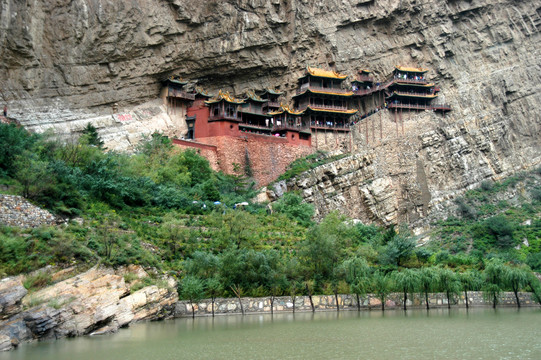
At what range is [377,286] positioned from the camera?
2222cm

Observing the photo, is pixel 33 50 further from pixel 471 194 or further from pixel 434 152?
pixel 471 194

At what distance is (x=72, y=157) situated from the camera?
29.4 meters

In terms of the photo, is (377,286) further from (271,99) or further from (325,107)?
(271,99)

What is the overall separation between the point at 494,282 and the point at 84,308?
15.5 meters

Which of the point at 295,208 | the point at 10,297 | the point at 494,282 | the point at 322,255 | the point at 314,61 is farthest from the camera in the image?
the point at 314,61

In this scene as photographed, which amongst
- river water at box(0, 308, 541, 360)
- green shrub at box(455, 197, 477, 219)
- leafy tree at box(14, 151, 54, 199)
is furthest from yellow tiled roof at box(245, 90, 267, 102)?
river water at box(0, 308, 541, 360)

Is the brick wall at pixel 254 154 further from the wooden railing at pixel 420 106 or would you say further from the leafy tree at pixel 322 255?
the leafy tree at pixel 322 255

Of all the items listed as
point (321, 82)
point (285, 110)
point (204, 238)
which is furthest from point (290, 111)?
point (204, 238)

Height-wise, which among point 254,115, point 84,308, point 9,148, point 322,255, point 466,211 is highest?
point 254,115

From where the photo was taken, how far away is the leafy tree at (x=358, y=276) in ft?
72.5

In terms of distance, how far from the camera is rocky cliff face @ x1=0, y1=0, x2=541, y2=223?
126 ft

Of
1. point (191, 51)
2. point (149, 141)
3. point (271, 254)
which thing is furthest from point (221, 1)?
point (271, 254)

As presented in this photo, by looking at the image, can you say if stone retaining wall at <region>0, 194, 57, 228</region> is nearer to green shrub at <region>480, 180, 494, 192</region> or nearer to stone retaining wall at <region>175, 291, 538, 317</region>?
stone retaining wall at <region>175, 291, 538, 317</region>

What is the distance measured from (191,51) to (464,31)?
71.4 feet
